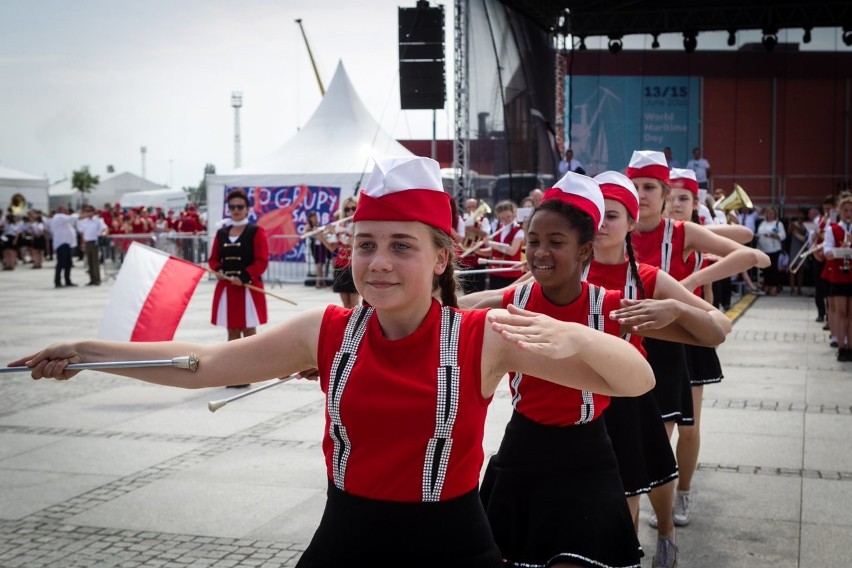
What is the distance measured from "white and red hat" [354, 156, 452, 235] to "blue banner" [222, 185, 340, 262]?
21346 mm

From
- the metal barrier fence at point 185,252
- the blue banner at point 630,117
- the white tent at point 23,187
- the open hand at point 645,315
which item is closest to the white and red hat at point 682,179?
the open hand at point 645,315

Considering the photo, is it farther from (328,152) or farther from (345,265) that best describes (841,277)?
(328,152)

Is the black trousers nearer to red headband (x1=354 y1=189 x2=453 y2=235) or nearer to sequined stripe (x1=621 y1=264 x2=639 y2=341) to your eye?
sequined stripe (x1=621 y1=264 x2=639 y2=341)

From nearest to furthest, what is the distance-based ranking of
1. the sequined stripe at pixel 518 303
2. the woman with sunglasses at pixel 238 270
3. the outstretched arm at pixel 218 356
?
1. the outstretched arm at pixel 218 356
2. the sequined stripe at pixel 518 303
3. the woman with sunglasses at pixel 238 270

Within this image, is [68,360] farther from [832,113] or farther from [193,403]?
[832,113]

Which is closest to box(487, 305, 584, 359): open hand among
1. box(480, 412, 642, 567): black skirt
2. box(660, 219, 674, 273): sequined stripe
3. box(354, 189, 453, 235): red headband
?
box(354, 189, 453, 235): red headband

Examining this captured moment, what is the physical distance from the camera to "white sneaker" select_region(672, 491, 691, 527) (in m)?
5.74

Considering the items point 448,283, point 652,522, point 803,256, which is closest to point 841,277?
point 803,256

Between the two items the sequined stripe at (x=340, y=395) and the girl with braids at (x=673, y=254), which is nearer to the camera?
the sequined stripe at (x=340, y=395)

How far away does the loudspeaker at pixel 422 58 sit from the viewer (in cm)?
2020

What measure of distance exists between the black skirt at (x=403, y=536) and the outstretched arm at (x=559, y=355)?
0.34 metres

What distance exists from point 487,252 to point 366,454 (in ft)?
43.8

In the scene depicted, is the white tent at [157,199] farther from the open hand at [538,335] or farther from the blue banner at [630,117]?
the open hand at [538,335]

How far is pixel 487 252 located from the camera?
15.7 metres
